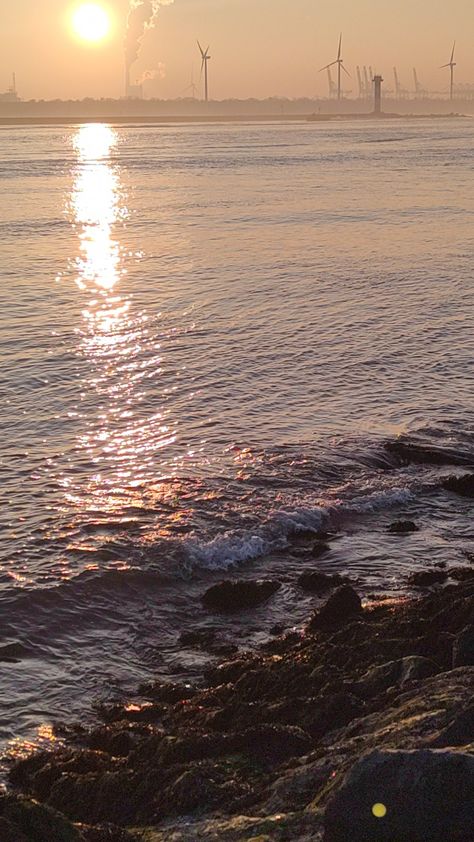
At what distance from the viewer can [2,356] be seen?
22.6m

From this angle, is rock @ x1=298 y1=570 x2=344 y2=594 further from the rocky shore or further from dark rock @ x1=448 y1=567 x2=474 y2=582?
dark rock @ x1=448 y1=567 x2=474 y2=582

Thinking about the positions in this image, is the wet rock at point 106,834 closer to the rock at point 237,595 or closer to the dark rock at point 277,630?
the dark rock at point 277,630

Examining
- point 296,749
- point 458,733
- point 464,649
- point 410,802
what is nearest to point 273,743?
point 296,749

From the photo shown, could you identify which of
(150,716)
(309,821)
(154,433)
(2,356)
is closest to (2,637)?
(150,716)

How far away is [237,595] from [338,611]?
1544mm

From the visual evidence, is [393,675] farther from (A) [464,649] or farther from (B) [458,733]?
(B) [458,733]

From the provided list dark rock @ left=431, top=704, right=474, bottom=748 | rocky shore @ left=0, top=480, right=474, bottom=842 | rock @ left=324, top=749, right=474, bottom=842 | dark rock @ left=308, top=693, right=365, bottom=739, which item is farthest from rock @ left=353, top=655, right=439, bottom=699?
rock @ left=324, top=749, right=474, bottom=842

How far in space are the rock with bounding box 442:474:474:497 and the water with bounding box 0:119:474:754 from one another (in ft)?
0.72

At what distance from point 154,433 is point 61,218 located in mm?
39218

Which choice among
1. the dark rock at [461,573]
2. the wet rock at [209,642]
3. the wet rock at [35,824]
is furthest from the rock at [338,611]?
the wet rock at [35,824]

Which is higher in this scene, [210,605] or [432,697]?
[432,697]

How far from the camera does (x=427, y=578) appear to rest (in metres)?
11.5

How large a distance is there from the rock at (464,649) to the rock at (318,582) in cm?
375

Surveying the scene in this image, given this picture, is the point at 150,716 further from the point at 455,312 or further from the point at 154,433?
the point at 455,312
